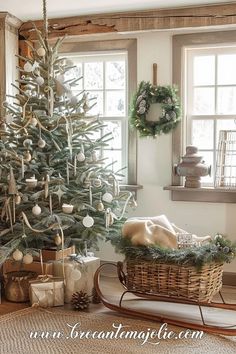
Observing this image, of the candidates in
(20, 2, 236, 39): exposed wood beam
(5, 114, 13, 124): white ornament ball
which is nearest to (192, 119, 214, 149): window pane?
(20, 2, 236, 39): exposed wood beam

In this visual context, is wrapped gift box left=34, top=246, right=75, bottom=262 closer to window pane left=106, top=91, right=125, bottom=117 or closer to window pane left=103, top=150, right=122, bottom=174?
window pane left=103, top=150, right=122, bottom=174

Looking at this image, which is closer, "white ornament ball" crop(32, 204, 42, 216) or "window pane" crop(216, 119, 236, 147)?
"white ornament ball" crop(32, 204, 42, 216)

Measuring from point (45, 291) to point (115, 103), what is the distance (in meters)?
2.07

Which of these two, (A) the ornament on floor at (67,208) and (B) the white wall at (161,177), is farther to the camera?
(B) the white wall at (161,177)

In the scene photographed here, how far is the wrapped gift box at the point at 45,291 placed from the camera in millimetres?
3537

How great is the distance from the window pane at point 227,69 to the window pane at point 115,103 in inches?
38.1

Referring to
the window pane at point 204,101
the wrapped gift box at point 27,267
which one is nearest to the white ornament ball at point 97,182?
the wrapped gift box at point 27,267

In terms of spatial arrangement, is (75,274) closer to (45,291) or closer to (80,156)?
(45,291)

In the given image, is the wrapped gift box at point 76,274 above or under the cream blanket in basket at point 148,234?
under

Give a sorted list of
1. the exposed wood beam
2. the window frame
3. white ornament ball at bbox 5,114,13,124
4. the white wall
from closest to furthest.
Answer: white ornament ball at bbox 5,114,13,124 < the exposed wood beam < the window frame < the white wall

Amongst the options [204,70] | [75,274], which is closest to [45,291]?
[75,274]

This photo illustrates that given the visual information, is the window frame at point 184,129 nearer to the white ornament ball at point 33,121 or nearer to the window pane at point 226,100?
the window pane at point 226,100

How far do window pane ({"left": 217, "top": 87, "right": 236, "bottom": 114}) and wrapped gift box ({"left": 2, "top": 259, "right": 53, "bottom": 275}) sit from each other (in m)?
2.09

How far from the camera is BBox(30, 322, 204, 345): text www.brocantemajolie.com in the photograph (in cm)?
298
